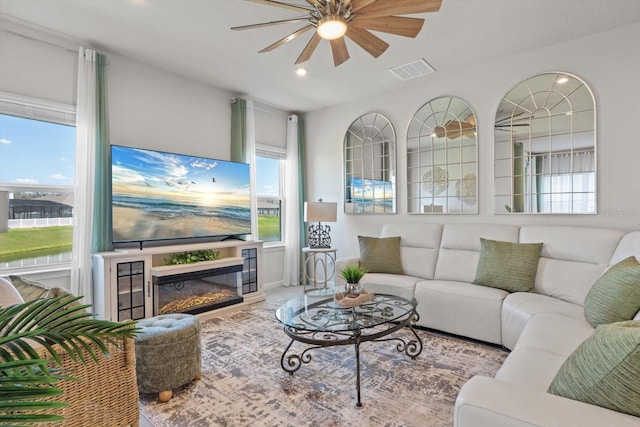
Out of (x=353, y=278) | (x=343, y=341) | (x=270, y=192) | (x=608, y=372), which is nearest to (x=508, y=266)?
(x=353, y=278)

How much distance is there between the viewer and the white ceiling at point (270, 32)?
264cm

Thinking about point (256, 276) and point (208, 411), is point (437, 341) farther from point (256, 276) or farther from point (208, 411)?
point (256, 276)

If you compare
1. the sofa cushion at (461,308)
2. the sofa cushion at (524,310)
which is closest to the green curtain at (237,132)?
the sofa cushion at (461,308)

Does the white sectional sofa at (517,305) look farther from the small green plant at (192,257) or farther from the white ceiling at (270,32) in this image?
the white ceiling at (270,32)

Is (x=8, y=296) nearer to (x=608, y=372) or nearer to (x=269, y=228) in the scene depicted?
(x=608, y=372)

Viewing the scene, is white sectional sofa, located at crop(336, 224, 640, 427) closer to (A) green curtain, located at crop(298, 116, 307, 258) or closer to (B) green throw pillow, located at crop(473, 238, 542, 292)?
(B) green throw pillow, located at crop(473, 238, 542, 292)

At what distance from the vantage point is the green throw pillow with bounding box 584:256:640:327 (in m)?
1.89

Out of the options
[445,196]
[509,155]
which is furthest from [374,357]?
[509,155]

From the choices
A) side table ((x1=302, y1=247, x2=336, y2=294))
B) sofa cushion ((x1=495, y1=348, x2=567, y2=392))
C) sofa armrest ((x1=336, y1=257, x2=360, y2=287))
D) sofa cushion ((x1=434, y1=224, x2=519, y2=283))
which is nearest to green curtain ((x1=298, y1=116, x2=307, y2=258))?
side table ((x1=302, y1=247, x2=336, y2=294))

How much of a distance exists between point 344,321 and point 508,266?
1687 millimetres

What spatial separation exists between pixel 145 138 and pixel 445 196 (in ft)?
11.4

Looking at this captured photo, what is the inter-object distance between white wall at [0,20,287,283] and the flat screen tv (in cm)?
31

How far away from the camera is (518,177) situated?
11.7 ft

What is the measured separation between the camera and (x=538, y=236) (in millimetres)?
3145
